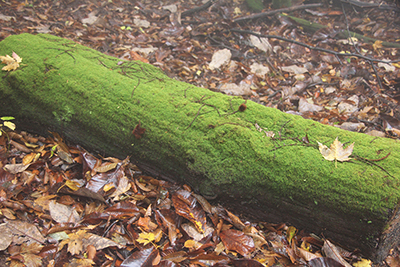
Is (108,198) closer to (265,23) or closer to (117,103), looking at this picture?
(117,103)

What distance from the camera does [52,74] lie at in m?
2.54

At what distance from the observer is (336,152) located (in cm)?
193

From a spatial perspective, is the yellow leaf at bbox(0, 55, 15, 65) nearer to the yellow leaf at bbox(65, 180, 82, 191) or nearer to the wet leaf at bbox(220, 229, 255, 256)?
the yellow leaf at bbox(65, 180, 82, 191)

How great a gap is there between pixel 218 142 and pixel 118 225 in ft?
3.80

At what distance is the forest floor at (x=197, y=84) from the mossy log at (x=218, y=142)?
21cm

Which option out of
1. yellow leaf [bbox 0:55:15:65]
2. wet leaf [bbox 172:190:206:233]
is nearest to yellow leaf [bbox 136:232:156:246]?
wet leaf [bbox 172:190:206:233]

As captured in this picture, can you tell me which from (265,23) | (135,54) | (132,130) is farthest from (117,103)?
(265,23)

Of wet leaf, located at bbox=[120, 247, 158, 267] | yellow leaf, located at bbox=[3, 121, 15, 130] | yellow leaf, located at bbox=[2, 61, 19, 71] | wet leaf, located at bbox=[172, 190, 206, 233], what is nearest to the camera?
wet leaf, located at bbox=[120, 247, 158, 267]

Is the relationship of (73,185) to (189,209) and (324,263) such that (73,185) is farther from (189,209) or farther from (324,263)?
(324,263)

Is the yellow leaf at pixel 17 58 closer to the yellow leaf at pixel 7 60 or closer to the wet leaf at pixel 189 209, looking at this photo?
the yellow leaf at pixel 7 60

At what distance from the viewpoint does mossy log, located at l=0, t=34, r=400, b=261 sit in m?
1.78

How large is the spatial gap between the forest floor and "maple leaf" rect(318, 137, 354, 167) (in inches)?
28.7

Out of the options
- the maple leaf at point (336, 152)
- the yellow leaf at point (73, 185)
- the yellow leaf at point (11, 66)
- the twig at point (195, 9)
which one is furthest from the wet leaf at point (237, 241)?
the twig at point (195, 9)

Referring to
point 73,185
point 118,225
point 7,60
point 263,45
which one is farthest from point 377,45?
point 7,60
